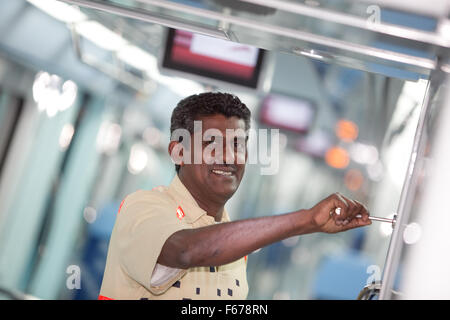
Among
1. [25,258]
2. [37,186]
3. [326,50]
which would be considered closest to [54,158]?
[37,186]

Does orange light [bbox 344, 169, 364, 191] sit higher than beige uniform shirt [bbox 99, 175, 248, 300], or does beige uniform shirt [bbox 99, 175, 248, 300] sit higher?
orange light [bbox 344, 169, 364, 191]

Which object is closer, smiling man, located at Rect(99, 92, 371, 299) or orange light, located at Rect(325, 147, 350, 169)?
smiling man, located at Rect(99, 92, 371, 299)

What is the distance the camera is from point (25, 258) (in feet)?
22.4

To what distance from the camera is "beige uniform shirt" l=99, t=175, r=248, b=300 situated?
5.41 feet

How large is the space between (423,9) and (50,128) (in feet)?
19.1

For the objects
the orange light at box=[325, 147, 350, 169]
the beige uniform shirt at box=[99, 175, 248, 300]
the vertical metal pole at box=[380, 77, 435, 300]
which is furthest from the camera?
the orange light at box=[325, 147, 350, 169]

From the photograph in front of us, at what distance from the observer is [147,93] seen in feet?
24.1

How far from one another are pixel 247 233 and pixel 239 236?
0.07 feet

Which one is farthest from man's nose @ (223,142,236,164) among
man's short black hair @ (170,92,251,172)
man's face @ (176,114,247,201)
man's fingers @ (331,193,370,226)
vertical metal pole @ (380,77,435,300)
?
vertical metal pole @ (380,77,435,300)

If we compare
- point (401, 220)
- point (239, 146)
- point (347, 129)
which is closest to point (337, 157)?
point (347, 129)

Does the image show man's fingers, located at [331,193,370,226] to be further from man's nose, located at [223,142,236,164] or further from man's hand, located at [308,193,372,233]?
man's nose, located at [223,142,236,164]

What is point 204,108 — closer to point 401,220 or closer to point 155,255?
point 155,255

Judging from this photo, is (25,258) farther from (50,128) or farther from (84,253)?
(50,128)

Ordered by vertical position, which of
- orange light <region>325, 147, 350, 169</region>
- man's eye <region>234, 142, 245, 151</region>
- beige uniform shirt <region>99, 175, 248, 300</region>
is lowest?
beige uniform shirt <region>99, 175, 248, 300</region>
